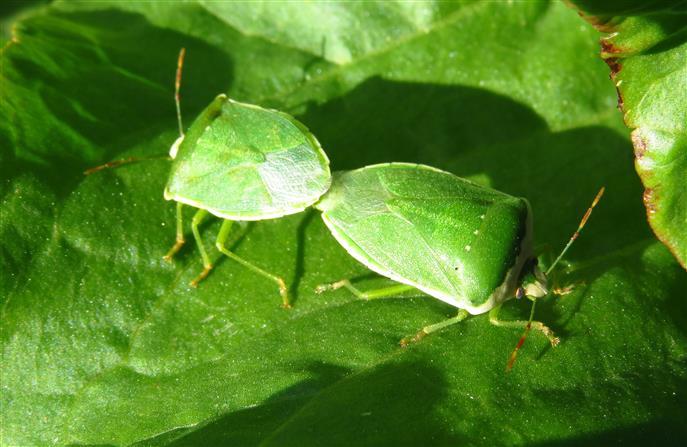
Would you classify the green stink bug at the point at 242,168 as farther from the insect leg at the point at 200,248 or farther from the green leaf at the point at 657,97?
the green leaf at the point at 657,97

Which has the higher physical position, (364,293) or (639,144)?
(639,144)

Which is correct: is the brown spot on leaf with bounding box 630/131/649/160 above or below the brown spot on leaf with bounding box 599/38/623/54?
below

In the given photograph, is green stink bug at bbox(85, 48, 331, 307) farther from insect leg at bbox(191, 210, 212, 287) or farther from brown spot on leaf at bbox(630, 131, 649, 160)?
brown spot on leaf at bbox(630, 131, 649, 160)

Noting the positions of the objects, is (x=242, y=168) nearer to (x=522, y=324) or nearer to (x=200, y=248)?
(x=200, y=248)

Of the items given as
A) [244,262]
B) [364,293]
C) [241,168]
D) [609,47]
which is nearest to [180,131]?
[241,168]

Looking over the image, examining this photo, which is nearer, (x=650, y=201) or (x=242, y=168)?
(x=650, y=201)

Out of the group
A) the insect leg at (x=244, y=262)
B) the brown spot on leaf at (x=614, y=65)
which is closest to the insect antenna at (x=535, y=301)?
the brown spot on leaf at (x=614, y=65)

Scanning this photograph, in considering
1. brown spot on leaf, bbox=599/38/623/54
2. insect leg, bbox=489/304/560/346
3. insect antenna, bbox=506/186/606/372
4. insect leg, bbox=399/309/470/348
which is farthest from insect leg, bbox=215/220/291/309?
brown spot on leaf, bbox=599/38/623/54

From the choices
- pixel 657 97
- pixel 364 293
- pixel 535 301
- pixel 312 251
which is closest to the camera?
pixel 657 97
